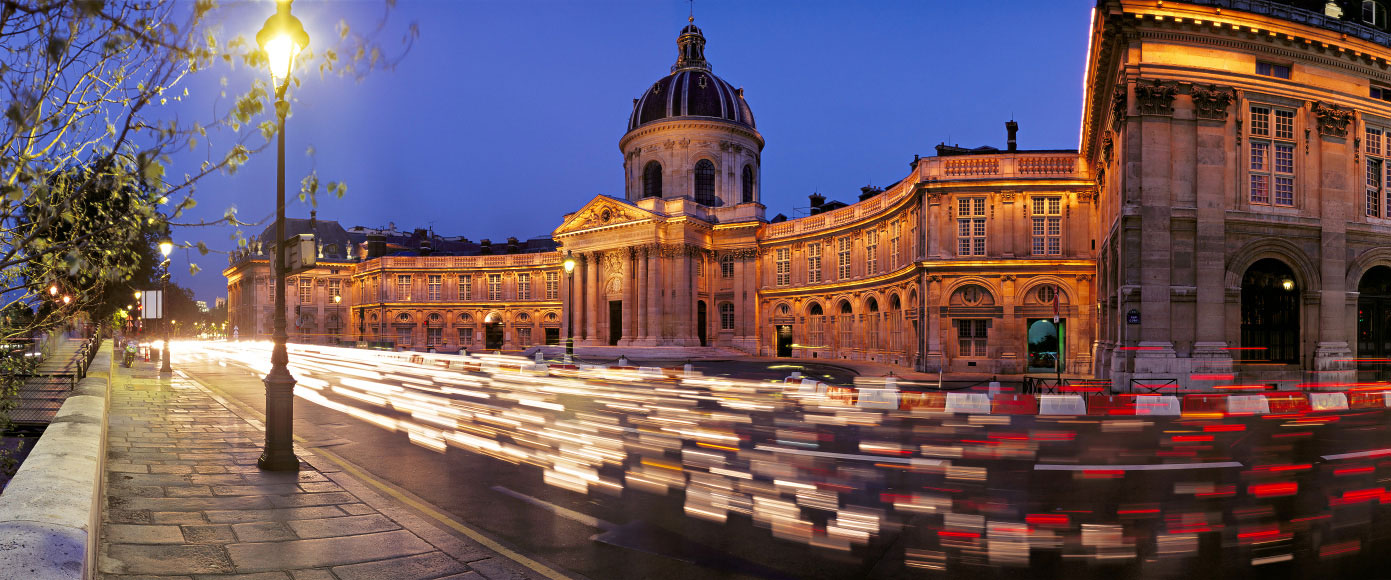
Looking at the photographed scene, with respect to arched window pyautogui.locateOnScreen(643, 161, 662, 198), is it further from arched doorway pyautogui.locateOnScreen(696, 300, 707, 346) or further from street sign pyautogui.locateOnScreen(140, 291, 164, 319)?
street sign pyautogui.locateOnScreen(140, 291, 164, 319)

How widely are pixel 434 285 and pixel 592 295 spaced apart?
26.4 meters

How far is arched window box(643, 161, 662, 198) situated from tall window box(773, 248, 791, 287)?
1462cm

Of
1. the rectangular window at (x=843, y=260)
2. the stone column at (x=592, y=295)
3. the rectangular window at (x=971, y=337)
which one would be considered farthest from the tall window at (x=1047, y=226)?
the stone column at (x=592, y=295)

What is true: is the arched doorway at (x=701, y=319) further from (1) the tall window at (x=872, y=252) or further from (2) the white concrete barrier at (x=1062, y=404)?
(2) the white concrete barrier at (x=1062, y=404)

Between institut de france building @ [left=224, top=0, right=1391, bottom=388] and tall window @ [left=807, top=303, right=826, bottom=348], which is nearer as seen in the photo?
institut de france building @ [left=224, top=0, right=1391, bottom=388]

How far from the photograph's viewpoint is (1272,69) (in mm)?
23078

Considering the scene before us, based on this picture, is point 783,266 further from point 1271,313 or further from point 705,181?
point 1271,313

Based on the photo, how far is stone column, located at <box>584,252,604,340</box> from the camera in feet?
194

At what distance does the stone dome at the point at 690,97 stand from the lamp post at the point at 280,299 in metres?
52.6

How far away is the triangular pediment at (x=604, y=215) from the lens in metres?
55.2

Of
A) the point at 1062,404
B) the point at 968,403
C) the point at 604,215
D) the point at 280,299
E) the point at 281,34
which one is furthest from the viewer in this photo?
the point at 604,215

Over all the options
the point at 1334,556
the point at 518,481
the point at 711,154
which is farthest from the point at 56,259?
the point at 711,154

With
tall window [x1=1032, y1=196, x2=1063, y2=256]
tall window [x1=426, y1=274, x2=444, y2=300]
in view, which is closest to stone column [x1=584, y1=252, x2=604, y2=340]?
tall window [x1=426, y1=274, x2=444, y2=300]

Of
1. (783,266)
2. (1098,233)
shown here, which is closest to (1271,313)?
(1098,233)
